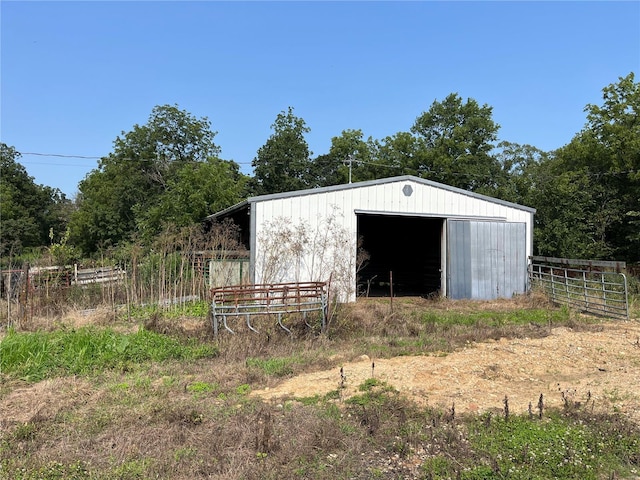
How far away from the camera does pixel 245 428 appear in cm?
383

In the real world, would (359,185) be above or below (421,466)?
above

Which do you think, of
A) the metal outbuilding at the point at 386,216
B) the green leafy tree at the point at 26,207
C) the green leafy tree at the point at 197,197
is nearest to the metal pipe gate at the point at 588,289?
Result: the metal outbuilding at the point at 386,216

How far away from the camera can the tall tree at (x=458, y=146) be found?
3231 cm

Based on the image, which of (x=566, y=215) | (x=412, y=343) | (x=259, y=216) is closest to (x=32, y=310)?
(x=259, y=216)

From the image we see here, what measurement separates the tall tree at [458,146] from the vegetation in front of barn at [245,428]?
1107 inches

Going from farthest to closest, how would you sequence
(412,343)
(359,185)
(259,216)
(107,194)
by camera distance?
(107,194), (359,185), (259,216), (412,343)

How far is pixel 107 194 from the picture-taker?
1330 inches

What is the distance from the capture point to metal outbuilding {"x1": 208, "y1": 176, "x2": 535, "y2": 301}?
11.5 m

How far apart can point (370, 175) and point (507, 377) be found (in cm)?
3120

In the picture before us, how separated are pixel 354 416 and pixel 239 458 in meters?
1.25

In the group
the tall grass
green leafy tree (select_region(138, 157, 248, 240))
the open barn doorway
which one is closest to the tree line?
green leafy tree (select_region(138, 157, 248, 240))

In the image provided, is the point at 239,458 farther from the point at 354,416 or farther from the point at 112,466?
the point at 354,416

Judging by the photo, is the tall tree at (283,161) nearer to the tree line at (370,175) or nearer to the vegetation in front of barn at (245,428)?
the tree line at (370,175)

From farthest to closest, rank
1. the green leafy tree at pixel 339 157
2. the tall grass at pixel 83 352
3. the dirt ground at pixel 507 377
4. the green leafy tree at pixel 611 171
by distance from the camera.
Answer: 1. the green leafy tree at pixel 339 157
2. the green leafy tree at pixel 611 171
3. the tall grass at pixel 83 352
4. the dirt ground at pixel 507 377
